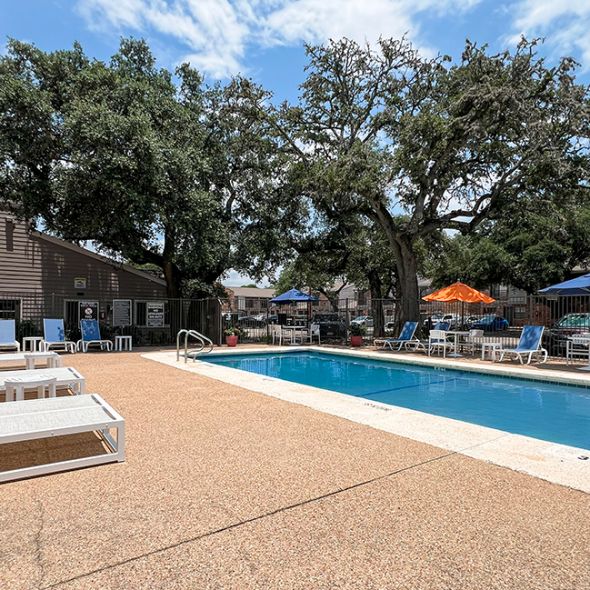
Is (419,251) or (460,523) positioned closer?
(460,523)

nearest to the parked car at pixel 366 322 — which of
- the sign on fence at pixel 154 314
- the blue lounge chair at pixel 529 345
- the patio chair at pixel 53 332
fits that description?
the sign on fence at pixel 154 314

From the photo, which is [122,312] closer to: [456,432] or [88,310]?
[88,310]

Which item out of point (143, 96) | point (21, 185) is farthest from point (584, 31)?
point (21, 185)

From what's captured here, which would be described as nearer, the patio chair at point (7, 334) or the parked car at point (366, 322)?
the patio chair at point (7, 334)

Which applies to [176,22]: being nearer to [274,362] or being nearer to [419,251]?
[274,362]

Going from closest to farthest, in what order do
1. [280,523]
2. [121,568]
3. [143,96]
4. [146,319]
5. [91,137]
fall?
[121,568], [280,523], [91,137], [143,96], [146,319]

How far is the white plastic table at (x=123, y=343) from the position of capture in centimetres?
1539

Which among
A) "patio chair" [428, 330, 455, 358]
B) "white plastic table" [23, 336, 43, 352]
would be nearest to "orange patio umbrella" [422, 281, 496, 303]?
"patio chair" [428, 330, 455, 358]

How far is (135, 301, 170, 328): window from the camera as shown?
1888 centimetres

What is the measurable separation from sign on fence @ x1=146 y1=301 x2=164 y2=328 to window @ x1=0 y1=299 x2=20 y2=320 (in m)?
4.72

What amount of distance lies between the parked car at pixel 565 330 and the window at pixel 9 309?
18366mm

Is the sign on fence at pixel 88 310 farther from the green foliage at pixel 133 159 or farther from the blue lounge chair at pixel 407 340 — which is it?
the blue lounge chair at pixel 407 340

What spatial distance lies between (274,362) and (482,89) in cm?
1039

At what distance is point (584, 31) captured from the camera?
11.7 metres
